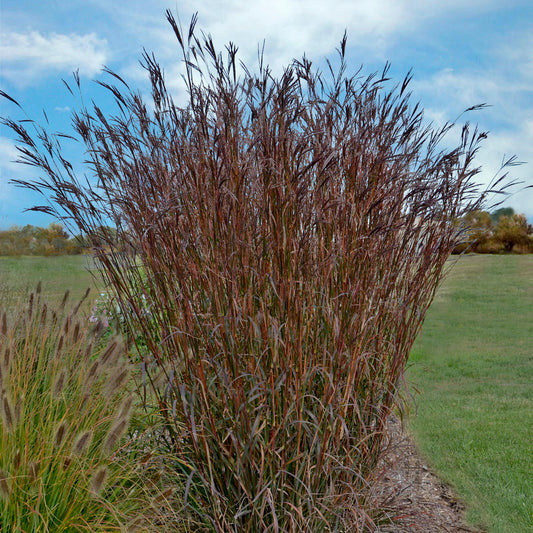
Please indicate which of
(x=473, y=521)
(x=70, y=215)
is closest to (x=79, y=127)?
(x=70, y=215)

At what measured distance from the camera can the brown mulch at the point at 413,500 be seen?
9.33 feet

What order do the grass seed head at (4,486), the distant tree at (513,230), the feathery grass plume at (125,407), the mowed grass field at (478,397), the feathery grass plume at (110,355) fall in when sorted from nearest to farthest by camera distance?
the grass seed head at (4,486) → the feathery grass plume at (125,407) → the feathery grass plume at (110,355) → the mowed grass field at (478,397) → the distant tree at (513,230)

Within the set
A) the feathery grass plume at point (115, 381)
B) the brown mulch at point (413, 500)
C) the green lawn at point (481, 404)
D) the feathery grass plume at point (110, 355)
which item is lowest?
the green lawn at point (481, 404)

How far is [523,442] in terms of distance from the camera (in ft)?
15.8

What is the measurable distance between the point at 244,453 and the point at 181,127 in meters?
1.56

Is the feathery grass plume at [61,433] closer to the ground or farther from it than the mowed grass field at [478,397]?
farther from it

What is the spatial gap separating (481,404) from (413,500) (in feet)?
10.8

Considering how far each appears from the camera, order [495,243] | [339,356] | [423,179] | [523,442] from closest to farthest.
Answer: [339,356], [423,179], [523,442], [495,243]

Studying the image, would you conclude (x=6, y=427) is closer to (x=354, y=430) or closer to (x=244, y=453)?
(x=244, y=453)

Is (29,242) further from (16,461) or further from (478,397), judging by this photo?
(16,461)

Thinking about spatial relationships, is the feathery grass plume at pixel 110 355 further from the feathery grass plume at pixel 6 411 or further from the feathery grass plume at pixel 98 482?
the feathery grass plume at pixel 98 482

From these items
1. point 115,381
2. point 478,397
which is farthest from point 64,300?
point 478,397

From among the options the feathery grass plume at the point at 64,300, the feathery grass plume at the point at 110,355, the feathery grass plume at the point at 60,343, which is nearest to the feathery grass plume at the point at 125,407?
the feathery grass plume at the point at 110,355

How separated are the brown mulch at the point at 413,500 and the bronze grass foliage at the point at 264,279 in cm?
17
